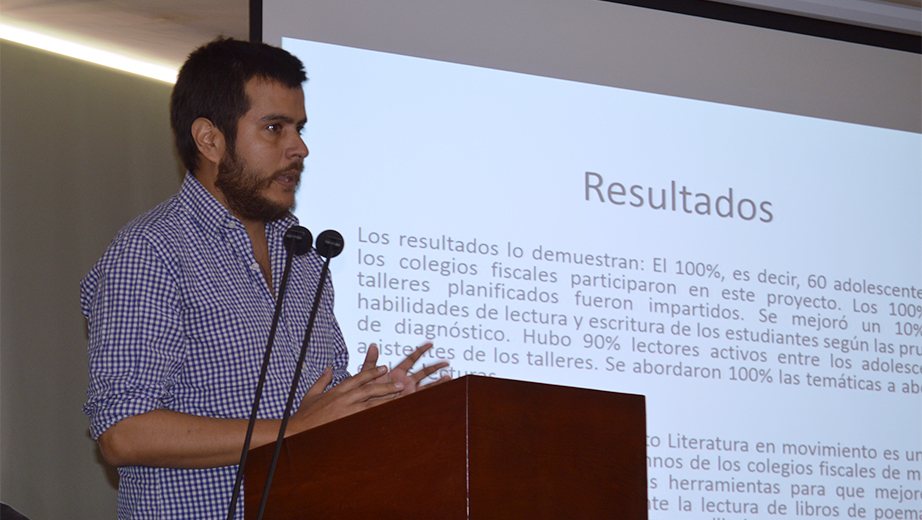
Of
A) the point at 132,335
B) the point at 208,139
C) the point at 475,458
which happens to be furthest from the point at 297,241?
the point at 475,458

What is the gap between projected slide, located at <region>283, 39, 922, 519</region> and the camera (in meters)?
2.99

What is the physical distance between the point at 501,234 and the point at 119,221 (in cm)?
173

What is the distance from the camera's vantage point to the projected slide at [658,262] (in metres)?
2.99

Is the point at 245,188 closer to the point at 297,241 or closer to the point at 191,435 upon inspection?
the point at 297,241

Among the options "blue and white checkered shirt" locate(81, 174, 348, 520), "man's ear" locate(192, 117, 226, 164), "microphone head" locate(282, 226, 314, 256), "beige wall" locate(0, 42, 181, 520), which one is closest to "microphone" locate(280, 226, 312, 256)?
"microphone head" locate(282, 226, 314, 256)

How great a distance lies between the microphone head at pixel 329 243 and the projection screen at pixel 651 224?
1.25 m

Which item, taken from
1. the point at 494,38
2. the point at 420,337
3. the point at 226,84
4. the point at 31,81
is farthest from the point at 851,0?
the point at 31,81

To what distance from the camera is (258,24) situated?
3023mm

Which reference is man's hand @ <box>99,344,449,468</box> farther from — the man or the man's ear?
the man's ear

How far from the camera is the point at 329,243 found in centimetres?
161

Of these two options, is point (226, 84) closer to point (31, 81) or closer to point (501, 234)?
point (501, 234)

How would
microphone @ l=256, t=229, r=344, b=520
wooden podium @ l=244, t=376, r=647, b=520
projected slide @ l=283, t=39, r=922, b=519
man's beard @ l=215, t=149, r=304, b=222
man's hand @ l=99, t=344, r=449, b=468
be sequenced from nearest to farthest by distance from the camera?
wooden podium @ l=244, t=376, r=647, b=520, microphone @ l=256, t=229, r=344, b=520, man's hand @ l=99, t=344, r=449, b=468, man's beard @ l=215, t=149, r=304, b=222, projected slide @ l=283, t=39, r=922, b=519

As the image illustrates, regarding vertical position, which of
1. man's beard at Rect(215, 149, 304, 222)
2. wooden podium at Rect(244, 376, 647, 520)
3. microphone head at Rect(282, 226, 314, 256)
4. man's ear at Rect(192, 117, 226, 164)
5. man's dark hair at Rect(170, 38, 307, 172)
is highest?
man's dark hair at Rect(170, 38, 307, 172)

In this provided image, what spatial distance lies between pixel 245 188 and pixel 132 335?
415 millimetres
